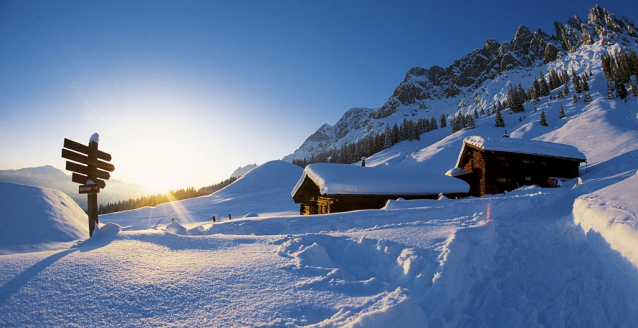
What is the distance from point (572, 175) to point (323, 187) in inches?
960

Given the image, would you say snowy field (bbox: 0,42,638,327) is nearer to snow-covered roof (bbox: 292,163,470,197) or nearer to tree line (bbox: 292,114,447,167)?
snow-covered roof (bbox: 292,163,470,197)

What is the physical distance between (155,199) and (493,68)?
178 meters

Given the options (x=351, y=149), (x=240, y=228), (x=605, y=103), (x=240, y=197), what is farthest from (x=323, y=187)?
(x=351, y=149)

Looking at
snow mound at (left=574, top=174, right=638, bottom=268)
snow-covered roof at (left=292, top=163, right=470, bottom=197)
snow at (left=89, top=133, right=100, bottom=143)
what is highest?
snow at (left=89, top=133, right=100, bottom=143)

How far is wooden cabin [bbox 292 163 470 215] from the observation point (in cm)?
1311

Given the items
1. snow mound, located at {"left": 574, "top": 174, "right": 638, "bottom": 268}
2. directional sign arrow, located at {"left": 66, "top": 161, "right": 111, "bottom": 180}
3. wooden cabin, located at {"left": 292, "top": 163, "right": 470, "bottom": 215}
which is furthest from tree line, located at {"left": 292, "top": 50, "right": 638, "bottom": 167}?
snow mound, located at {"left": 574, "top": 174, "right": 638, "bottom": 268}

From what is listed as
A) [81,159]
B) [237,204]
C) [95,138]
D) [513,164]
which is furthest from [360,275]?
[237,204]

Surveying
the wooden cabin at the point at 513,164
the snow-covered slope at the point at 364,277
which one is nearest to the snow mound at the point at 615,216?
the snow-covered slope at the point at 364,277

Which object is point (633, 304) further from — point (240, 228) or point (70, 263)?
point (240, 228)

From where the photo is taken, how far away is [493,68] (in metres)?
154

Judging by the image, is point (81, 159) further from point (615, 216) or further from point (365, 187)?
point (615, 216)

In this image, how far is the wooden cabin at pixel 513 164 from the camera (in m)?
21.6

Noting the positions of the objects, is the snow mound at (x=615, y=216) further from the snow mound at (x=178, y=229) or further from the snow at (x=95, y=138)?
the snow at (x=95, y=138)

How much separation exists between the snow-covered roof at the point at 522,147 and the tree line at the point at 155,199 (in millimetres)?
68398
